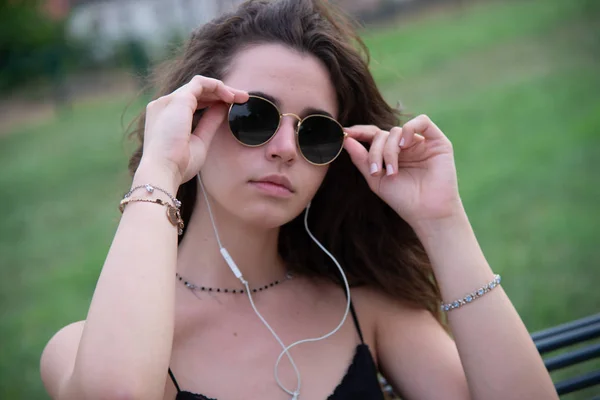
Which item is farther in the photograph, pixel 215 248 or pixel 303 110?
pixel 215 248

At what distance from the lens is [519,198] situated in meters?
8.24

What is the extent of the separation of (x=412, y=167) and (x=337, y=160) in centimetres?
45

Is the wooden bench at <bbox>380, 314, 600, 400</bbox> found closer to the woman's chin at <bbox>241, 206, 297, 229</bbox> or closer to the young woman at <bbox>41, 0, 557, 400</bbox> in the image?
the young woman at <bbox>41, 0, 557, 400</bbox>

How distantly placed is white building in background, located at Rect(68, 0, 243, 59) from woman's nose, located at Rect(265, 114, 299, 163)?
21038mm

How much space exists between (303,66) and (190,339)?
120 cm

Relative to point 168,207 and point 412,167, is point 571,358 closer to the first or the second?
point 412,167

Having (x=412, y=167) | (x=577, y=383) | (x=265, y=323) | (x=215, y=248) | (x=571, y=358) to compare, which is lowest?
(x=577, y=383)

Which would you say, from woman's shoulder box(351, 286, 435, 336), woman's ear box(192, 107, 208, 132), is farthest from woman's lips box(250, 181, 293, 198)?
woman's shoulder box(351, 286, 435, 336)

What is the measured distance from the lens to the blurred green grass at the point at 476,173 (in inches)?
240

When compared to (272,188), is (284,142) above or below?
above

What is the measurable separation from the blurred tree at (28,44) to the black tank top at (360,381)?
2006 cm

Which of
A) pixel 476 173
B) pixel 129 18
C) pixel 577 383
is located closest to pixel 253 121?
pixel 577 383

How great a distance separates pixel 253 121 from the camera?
7.99 ft

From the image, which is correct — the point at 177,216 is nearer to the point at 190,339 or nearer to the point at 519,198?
the point at 190,339
